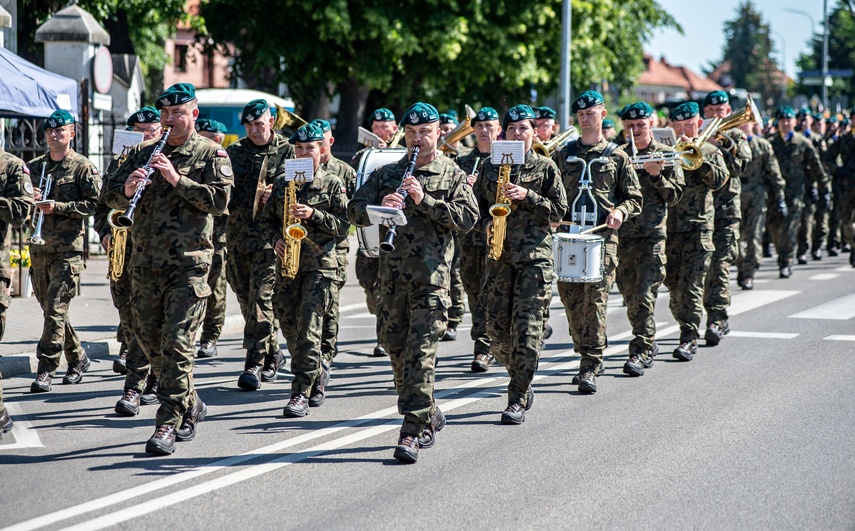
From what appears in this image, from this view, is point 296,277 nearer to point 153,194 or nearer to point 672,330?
point 153,194

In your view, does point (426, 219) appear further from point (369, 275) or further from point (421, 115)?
point (369, 275)

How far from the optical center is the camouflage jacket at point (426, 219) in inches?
259

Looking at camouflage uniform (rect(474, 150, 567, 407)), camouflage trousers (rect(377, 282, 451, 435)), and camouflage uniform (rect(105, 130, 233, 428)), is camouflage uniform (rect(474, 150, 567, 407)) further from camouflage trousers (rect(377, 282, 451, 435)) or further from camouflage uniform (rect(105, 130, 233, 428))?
camouflage uniform (rect(105, 130, 233, 428))

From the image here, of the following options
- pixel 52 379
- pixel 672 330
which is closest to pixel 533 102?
pixel 672 330

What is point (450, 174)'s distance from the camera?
22.1 ft

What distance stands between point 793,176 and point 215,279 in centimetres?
1024

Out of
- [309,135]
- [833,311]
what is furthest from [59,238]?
[833,311]

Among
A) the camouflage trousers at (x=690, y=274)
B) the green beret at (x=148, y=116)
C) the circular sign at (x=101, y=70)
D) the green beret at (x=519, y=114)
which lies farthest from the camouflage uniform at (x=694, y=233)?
the circular sign at (x=101, y=70)

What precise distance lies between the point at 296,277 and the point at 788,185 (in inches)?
427

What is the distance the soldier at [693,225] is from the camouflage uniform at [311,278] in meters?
3.52

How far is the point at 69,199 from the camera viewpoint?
8.79 metres

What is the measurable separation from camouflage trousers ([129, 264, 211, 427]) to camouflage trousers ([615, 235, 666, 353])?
407cm

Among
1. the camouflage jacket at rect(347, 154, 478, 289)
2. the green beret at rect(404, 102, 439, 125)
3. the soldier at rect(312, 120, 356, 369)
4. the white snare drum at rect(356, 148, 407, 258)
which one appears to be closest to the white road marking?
the white snare drum at rect(356, 148, 407, 258)

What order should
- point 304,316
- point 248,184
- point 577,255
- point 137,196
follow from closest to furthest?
1. point 137,196
2. point 304,316
3. point 577,255
4. point 248,184
